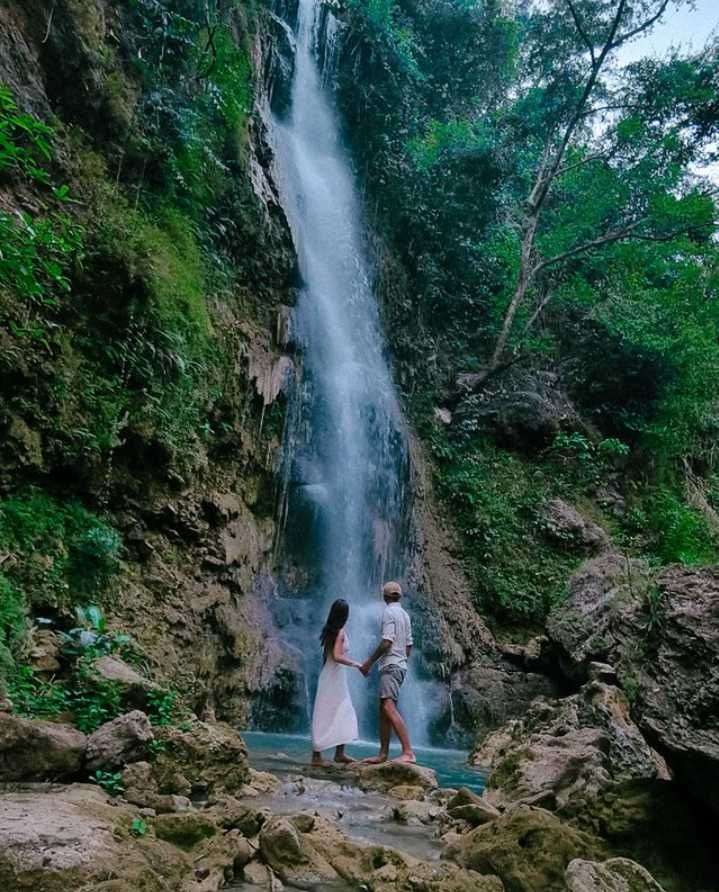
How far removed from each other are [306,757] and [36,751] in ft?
11.8

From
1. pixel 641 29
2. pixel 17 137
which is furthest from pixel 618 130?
pixel 17 137

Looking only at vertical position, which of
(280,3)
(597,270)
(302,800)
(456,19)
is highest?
(456,19)

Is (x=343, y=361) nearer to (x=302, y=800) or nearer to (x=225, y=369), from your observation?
(x=225, y=369)

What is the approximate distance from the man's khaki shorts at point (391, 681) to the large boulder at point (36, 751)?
118 inches

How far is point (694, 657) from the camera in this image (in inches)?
136

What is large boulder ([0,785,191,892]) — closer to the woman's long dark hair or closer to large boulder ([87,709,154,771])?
large boulder ([87,709,154,771])

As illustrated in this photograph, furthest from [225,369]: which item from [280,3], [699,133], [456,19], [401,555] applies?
[456,19]

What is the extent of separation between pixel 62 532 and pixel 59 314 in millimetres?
2182

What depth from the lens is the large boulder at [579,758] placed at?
440cm

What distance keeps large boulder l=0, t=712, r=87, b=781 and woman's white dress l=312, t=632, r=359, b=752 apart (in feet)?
8.47

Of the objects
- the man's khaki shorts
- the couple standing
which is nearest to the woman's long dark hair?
the couple standing

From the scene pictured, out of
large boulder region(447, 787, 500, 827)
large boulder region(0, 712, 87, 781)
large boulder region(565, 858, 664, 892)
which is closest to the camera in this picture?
large boulder region(565, 858, 664, 892)

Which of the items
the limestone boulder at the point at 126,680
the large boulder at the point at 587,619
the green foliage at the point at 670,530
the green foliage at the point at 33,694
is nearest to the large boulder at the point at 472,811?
the limestone boulder at the point at 126,680

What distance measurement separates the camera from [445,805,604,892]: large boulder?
2994 millimetres
